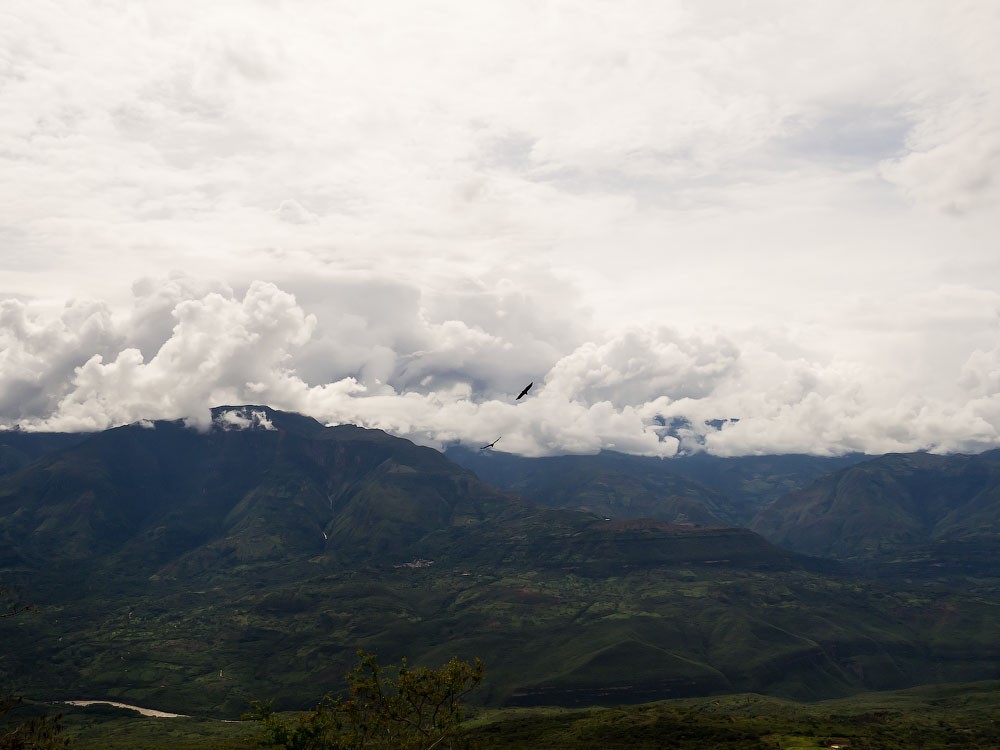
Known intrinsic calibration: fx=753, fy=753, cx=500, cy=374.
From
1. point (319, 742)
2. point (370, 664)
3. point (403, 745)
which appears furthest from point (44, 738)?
point (319, 742)

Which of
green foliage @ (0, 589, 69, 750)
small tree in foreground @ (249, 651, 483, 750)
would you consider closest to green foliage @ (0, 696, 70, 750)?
green foliage @ (0, 589, 69, 750)

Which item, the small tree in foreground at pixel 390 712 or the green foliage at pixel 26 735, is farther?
the small tree in foreground at pixel 390 712

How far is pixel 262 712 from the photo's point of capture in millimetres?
157625

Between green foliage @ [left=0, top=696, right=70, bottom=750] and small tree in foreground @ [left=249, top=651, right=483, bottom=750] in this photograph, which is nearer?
green foliage @ [left=0, top=696, right=70, bottom=750]

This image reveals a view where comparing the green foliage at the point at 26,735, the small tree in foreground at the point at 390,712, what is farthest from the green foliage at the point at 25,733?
the small tree in foreground at the point at 390,712

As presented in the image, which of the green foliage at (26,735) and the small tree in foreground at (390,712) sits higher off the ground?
the green foliage at (26,735)

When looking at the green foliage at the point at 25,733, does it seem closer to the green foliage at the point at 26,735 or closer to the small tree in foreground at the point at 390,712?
the green foliage at the point at 26,735

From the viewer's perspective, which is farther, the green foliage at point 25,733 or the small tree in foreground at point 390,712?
the small tree in foreground at point 390,712

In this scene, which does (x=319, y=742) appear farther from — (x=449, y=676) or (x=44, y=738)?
(x=44, y=738)

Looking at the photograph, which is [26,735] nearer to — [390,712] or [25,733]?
[25,733]

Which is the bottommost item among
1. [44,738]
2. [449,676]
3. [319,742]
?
[319,742]

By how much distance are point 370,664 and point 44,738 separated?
7043 centimetres

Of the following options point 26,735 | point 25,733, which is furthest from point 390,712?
point 25,733

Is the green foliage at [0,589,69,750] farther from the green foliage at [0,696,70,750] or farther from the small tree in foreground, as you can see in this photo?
the small tree in foreground
